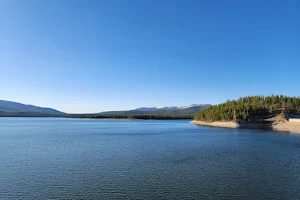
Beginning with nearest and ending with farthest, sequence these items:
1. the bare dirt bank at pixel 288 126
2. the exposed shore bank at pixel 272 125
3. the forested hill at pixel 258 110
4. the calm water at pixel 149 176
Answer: the calm water at pixel 149 176, the bare dirt bank at pixel 288 126, the exposed shore bank at pixel 272 125, the forested hill at pixel 258 110

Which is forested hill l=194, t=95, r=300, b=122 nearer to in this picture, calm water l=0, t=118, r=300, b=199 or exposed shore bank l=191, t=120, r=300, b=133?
exposed shore bank l=191, t=120, r=300, b=133

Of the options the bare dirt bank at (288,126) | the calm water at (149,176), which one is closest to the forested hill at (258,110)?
the bare dirt bank at (288,126)

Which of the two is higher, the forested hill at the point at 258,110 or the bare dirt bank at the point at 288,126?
the forested hill at the point at 258,110

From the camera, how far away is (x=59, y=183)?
1720 cm

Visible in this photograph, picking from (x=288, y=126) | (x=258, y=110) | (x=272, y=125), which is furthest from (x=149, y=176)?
(x=258, y=110)

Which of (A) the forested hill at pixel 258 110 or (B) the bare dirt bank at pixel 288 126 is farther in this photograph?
(A) the forested hill at pixel 258 110

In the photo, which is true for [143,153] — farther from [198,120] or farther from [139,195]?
[198,120]

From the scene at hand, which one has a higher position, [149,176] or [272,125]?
[272,125]

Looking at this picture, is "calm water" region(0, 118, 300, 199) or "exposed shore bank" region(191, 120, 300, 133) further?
"exposed shore bank" region(191, 120, 300, 133)

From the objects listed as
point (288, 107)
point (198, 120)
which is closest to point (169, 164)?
point (288, 107)

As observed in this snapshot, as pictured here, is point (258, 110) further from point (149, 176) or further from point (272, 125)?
point (149, 176)

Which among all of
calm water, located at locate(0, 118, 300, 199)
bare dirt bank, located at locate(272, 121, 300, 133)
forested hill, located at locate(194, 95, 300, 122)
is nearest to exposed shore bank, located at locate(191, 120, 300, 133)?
bare dirt bank, located at locate(272, 121, 300, 133)

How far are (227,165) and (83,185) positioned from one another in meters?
Result: 13.2

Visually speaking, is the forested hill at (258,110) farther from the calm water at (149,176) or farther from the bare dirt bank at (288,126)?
the calm water at (149,176)
